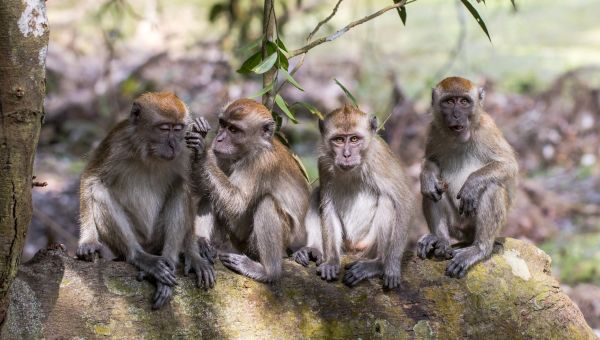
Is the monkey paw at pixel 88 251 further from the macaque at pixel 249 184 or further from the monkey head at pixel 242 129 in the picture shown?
the monkey head at pixel 242 129

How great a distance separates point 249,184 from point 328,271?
1.08 meters

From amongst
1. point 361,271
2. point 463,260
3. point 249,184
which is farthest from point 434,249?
point 249,184

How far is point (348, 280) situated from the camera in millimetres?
6613

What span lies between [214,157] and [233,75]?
9.24m

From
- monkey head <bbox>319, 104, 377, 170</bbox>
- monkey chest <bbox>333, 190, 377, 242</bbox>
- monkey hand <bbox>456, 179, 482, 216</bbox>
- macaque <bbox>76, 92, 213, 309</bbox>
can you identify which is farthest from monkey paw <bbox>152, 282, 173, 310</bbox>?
monkey hand <bbox>456, 179, 482, 216</bbox>

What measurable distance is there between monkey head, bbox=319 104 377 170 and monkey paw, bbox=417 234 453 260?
0.91 metres

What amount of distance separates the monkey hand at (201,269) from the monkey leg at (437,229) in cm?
191

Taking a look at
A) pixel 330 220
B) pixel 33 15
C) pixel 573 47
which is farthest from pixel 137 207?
pixel 573 47

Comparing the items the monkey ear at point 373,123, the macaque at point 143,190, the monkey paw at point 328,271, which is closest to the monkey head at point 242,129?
the macaque at point 143,190

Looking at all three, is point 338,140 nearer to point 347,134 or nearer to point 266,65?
point 347,134

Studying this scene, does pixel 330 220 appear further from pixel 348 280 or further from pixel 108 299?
pixel 108 299

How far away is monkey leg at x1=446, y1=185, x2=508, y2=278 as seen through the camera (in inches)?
273

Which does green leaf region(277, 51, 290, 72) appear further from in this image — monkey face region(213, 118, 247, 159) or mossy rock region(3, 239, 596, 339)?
mossy rock region(3, 239, 596, 339)

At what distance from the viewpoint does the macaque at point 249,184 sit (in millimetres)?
6855
